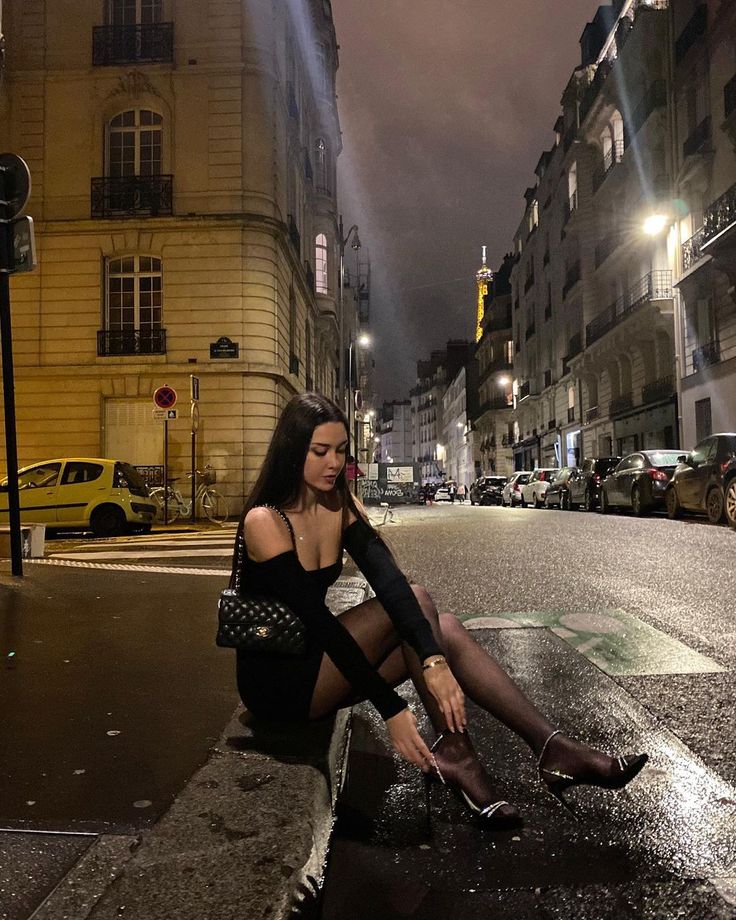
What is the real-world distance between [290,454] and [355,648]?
2.47 ft

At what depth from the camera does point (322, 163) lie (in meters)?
36.1

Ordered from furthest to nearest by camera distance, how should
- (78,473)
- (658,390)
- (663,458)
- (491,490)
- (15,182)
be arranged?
(491,490) < (658,390) < (663,458) < (78,473) < (15,182)

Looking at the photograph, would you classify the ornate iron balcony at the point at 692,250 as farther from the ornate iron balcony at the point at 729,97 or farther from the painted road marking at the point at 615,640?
the painted road marking at the point at 615,640

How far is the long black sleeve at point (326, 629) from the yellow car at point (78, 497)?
1262cm

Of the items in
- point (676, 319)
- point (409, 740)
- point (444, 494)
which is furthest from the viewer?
point (444, 494)

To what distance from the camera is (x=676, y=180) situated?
30.1 meters

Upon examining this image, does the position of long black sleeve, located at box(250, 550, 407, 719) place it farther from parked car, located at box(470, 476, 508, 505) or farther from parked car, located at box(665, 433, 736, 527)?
parked car, located at box(470, 476, 508, 505)

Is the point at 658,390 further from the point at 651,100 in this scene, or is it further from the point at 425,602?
the point at 425,602

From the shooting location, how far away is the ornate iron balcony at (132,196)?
21.9 metres

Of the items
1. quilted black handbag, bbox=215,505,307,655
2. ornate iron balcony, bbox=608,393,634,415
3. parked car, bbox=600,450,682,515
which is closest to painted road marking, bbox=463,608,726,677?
quilted black handbag, bbox=215,505,307,655

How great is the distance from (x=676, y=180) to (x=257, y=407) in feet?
62.2

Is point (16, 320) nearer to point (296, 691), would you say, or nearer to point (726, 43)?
point (296, 691)

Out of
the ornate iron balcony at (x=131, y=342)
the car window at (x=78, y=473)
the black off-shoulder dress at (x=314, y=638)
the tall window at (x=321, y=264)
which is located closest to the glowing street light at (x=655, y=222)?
the tall window at (x=321, y=264)

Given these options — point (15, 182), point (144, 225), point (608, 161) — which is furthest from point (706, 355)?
point (15, 182)
